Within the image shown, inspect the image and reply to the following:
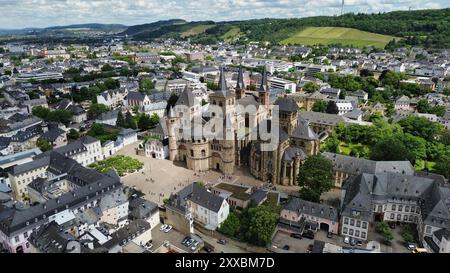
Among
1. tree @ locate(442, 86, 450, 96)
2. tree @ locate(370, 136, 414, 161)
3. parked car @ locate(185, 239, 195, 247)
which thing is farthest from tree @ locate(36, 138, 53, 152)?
tree @ locate(442, 86, 450, 96)

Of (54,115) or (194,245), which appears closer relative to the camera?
(194,245)

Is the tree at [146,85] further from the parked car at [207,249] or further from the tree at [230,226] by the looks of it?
the parked car at [207,249]

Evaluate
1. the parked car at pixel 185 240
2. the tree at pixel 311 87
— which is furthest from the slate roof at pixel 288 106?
the tree at pixel 311 87

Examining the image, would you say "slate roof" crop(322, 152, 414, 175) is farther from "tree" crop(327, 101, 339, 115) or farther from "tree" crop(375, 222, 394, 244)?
"tree" crop(327, 101, 339, 115)

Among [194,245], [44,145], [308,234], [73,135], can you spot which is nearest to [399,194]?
[308,234]

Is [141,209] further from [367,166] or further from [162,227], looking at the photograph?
[367,166]
